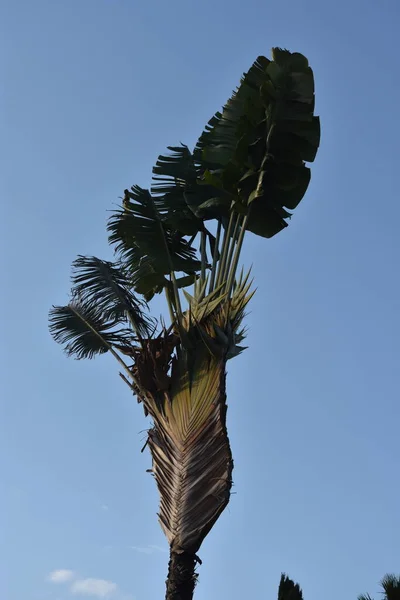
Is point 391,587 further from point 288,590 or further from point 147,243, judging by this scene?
point 147,243

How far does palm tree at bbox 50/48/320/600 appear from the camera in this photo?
765cm

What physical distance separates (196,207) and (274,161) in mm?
1159

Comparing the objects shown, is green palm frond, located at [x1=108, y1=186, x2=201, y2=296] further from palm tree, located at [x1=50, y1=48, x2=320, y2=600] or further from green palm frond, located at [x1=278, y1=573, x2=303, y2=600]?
green palm frond, located at [x1=278, y1=573, x2=303, y2=600]

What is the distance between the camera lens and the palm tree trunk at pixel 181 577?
716 cm

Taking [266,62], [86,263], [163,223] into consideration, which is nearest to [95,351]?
[86,263]

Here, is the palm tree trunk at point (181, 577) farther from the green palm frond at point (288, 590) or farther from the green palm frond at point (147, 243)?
the green palm frond at point (147, 243)

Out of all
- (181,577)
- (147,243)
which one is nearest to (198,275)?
(147,243)

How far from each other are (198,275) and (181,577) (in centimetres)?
397

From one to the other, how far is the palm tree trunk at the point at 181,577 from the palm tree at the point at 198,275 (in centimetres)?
6

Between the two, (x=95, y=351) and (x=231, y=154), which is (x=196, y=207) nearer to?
(x=231, y=154)

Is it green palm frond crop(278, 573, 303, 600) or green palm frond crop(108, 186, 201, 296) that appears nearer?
green palm frond crop(278, 573, 303, 600)

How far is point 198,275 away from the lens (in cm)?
999

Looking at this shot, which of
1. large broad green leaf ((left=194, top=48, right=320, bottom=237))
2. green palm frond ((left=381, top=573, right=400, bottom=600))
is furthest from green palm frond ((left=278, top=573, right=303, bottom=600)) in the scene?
large broad green leaf ((left=194, top=48, right=320, bottom=237))

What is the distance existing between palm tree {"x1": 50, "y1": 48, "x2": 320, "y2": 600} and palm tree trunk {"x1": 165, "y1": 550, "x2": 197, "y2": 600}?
0.06 metres
